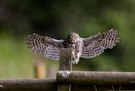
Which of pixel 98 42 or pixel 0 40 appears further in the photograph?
pixel 0 40

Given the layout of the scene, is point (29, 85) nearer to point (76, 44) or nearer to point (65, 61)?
point (65, 61)

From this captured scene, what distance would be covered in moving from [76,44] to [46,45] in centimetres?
25

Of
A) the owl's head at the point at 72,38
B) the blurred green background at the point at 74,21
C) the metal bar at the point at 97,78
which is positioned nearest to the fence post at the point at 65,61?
the metal bar at the point at 97,78

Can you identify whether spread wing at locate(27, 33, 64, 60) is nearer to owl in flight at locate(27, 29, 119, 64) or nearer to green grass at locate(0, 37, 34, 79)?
owl in flight at locate(27, 29, 119, 64)

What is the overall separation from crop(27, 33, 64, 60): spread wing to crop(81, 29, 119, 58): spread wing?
0.54ft

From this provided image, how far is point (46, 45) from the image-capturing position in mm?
4879

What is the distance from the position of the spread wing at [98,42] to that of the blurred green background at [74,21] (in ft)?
42.1

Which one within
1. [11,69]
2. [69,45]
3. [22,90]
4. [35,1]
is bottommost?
[22,90]

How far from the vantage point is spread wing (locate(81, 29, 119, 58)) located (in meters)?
4.83

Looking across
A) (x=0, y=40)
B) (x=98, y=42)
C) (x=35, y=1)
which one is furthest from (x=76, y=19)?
(x=98, y=42)

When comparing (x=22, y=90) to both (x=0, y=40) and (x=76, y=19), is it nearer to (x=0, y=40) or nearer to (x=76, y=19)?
(x=0, y=40)

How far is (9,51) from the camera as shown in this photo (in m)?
16.5

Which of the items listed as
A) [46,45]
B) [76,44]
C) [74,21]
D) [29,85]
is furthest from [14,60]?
[29,85]

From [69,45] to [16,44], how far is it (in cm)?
1367
